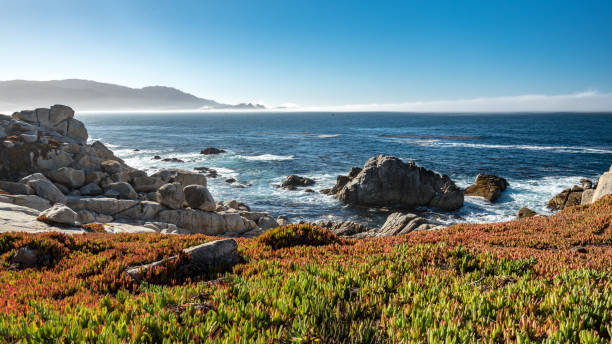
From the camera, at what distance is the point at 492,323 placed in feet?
15.1

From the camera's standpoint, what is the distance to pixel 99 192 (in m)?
27.3

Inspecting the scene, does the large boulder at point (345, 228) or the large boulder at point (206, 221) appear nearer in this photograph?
the large boulder at point (206, 221)

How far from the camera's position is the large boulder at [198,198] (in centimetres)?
2734

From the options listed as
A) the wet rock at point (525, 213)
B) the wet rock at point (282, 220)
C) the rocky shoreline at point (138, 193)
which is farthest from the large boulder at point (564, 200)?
the wet rock at point (282, 220)

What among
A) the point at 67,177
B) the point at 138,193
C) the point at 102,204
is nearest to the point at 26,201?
the point at 102,204

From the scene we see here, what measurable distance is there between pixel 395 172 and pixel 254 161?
1294 inches

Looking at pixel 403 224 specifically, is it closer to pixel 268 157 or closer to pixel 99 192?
pixel 99 192

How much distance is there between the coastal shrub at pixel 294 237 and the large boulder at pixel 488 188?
35045 mm

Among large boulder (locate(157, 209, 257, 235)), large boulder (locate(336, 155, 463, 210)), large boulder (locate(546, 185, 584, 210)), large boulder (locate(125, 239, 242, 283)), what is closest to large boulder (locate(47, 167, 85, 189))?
large boulder (locate(157, 209, 257, 235))

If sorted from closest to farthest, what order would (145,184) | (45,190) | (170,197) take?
(45,190) → (170,197) → (145,184)

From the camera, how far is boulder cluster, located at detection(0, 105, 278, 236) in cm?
2227

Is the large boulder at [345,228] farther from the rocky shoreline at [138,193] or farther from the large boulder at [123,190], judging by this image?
the large boulder at [123,190]

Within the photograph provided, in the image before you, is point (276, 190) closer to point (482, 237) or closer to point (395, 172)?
point (395, 172)

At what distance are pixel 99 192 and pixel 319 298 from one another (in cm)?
2802
